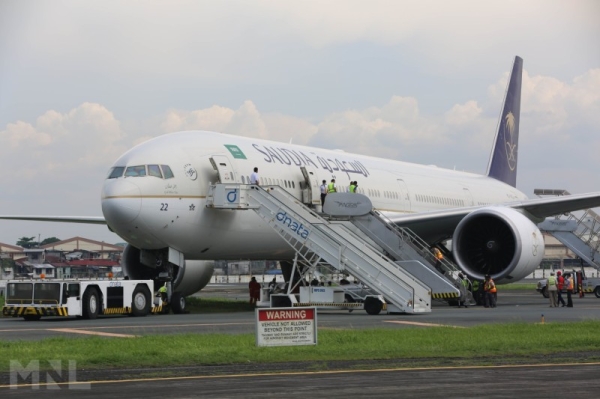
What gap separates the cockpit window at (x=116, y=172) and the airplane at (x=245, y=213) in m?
0.04

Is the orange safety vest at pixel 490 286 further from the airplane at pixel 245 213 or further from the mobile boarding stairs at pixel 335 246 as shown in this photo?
the mobile boarding stairs at pixel 335 246

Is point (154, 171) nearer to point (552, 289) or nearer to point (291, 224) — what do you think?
point (291, 224)

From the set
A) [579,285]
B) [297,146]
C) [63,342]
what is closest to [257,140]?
[297,146]

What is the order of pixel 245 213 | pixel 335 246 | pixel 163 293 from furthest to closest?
pixel 245 213 < pixel 163 293 < pixel 335 246

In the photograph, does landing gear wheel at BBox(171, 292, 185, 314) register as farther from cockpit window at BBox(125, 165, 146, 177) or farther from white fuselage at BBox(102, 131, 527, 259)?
cockpit window at BBox(125, 165, 146, 177)

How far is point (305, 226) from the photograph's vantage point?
29.1m

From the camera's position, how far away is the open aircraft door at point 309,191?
105ft

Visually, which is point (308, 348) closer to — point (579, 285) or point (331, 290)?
point (331, 290)

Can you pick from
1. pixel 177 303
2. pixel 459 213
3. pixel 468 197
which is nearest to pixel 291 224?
pixel 177 303

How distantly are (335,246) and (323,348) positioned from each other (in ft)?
38.5

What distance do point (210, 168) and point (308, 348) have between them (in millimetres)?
12333

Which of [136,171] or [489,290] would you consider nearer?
[136,171]

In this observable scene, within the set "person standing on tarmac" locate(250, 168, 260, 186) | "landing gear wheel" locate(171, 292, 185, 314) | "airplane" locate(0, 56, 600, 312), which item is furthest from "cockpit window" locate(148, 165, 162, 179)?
"landing gear wheel" locate(171, 292, 185, 314)

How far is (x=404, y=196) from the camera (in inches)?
1505
